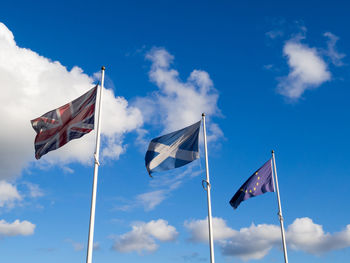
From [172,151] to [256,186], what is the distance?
9134 millimetres

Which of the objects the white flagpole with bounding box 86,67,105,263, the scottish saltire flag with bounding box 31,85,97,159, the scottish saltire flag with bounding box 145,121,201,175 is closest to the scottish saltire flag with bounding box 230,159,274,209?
the scottish saltire flag with bounding box 145,121,201,175

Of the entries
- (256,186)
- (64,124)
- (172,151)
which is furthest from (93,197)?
(256,186)

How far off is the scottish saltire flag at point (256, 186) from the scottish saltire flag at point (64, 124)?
1497cm

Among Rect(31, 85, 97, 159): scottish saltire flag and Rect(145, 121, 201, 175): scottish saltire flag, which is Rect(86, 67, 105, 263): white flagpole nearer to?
Rect(31, 85, 97, 159): scottish saltire flag

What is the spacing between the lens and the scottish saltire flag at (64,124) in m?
22.2

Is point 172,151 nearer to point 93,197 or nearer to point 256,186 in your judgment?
point 93,197

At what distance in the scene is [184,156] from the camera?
89.0 feet

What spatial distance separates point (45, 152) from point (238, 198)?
652 inches

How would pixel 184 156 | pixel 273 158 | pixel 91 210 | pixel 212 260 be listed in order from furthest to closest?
pixel 273 158 < pixel 184 156 < pixel 212 260 < pixel 91 210

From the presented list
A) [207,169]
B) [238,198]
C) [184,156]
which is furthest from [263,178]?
[184,156]

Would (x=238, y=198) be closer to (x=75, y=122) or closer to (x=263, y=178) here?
(x=263, y=178)

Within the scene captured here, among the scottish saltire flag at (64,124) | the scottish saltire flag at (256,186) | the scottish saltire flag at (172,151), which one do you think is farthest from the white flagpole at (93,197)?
the scottish saltire flag at (256,186)

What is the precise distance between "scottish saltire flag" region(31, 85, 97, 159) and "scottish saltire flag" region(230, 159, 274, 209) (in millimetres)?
14971

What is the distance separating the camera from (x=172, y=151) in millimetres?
27141
